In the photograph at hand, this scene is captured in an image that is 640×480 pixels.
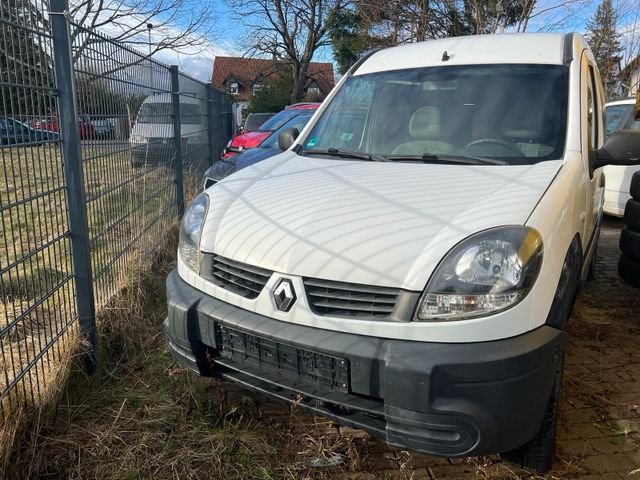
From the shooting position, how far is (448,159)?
112 inches

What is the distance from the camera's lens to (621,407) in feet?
9.70

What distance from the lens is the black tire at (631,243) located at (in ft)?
14.2

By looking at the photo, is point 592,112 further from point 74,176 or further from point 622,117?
point 622,117

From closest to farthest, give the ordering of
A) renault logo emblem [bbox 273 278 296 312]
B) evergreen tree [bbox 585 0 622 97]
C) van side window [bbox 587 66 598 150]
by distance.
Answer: renault logo emblem [bbox 273 278 296 312] < van side window [bbox 587 66 598 150] < evergreen tree [bbox 585 0 622 97]

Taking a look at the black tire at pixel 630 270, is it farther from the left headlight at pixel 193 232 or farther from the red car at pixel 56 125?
the red car at pixel 56 125

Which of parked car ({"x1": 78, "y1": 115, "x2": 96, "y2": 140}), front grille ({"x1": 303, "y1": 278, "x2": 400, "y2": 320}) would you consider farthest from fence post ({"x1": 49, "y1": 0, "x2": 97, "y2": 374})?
front grille ({"x1": 303, "y1": 278, "x2": 400, "y2": 320})

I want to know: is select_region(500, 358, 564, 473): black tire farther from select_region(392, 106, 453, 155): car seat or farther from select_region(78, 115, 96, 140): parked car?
select_region(78, 115, 96, 140): parked car

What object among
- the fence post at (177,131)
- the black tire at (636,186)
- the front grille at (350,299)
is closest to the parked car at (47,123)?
the front grille at (350,299)

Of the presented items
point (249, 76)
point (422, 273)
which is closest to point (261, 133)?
point (422, 273)

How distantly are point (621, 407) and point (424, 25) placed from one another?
40.3 ft

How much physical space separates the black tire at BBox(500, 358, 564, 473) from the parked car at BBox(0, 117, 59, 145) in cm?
256

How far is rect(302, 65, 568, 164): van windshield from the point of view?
2.88 meters

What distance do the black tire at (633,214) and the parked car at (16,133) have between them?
4.31 metres

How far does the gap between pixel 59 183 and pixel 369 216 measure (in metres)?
1.74
